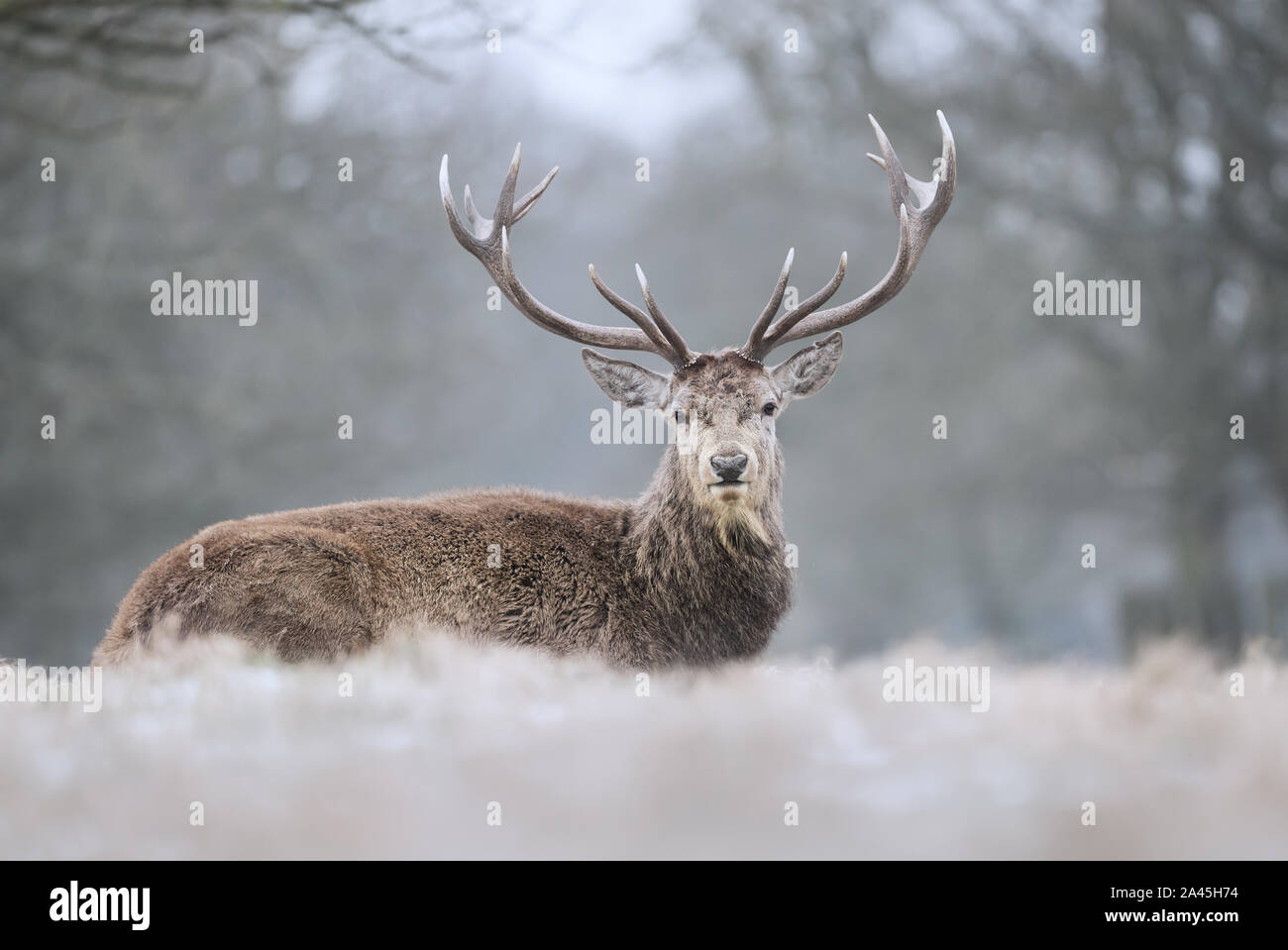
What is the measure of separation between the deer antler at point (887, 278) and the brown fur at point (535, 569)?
21cm

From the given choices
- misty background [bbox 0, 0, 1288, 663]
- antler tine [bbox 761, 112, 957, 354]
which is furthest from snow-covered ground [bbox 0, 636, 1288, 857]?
misty background [bbox 0, 0, 1288, 663]

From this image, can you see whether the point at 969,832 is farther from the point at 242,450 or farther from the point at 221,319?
the point at 221,319

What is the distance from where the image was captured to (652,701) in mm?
5395

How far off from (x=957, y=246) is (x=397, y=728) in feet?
87.5

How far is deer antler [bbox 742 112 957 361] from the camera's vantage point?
7.71 m

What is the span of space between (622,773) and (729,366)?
357 cm

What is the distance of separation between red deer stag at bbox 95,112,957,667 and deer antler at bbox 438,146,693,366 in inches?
0.7

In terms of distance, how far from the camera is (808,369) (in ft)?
26.8

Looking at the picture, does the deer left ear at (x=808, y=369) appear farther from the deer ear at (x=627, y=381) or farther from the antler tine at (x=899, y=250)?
the deer ear at (x=627, y=381)

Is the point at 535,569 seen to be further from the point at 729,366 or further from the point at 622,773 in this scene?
the point at 622,773

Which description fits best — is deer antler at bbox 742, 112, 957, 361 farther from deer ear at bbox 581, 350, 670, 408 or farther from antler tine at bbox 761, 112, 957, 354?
deer ear at bbox 581, 350, 670, 408

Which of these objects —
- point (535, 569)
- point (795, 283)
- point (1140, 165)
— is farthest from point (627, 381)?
point (795, 283)

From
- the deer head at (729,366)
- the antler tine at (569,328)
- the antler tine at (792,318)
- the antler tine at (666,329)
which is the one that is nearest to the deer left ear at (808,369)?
the deer head at (729,366)

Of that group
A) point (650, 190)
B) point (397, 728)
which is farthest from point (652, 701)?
point (650, 190)
